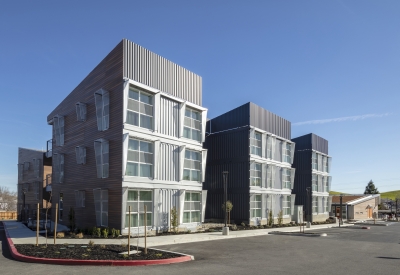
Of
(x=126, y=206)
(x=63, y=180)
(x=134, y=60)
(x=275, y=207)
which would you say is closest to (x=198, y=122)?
(x=134, y=60)

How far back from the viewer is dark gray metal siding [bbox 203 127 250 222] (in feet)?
118

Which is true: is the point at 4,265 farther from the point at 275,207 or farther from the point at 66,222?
the point at 275,207

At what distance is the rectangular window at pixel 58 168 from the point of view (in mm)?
31531

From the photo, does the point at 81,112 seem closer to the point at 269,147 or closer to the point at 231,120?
the point at 231,120

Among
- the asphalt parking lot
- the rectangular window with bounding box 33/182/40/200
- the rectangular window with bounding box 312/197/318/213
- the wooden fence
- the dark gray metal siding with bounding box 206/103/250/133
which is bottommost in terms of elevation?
the wooden fence

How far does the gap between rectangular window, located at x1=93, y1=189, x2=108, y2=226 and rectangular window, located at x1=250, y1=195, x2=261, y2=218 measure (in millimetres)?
15601

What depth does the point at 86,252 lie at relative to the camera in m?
15.3

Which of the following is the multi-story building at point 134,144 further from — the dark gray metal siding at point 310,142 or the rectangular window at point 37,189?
the dark gray metal siding at point 310,142

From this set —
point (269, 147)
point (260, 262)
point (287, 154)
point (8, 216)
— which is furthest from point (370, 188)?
point (260, 262)

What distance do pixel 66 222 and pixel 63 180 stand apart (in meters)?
3.29

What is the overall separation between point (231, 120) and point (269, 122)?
14.1ft

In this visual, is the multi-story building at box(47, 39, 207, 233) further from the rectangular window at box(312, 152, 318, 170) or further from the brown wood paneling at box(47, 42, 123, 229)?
the rectangular window at box(312, 152, 318, 170)

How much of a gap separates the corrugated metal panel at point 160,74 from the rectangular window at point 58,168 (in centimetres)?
1125

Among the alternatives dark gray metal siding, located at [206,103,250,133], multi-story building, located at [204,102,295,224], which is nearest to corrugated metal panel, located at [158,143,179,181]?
multi-story building, located at [204,102,295,224]
